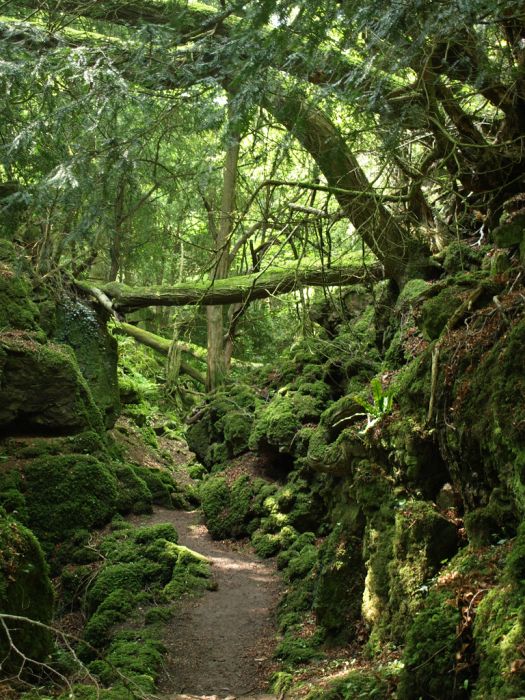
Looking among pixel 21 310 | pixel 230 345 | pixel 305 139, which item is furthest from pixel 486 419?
pixel 230 345

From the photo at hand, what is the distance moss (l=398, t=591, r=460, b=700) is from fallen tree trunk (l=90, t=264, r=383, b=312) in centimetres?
680

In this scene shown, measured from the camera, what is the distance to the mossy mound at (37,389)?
1051 centimetres

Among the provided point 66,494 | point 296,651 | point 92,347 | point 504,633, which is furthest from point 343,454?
point 92,347

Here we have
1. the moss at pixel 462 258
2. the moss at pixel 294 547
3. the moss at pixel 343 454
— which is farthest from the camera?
the moss at pixel 294 547

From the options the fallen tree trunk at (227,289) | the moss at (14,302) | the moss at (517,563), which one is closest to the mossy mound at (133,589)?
the moss at (14,302)

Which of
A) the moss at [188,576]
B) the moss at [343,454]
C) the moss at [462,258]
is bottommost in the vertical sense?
the moss at [188,576]

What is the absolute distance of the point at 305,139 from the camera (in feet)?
28.1

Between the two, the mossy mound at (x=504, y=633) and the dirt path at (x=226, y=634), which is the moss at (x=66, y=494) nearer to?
the dirt path at (x=226, y=634)

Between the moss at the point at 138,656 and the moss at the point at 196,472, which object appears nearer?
the moss at the point at 138,656

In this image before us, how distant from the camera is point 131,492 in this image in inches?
470

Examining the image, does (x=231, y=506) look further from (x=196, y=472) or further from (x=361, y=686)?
(x=361, y=686)

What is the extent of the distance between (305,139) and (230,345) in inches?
356

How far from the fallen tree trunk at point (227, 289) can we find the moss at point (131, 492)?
3400mm

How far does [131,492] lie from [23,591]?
6985 mm
